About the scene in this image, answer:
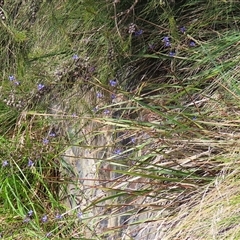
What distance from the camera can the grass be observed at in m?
1.46

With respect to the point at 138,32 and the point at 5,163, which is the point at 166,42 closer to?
the point at 138,32

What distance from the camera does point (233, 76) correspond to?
5.24 feet

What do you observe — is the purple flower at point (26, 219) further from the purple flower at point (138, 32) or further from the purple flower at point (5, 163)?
the purple flower at point (138, 32)

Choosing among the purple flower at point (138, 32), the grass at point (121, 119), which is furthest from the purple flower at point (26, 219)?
the purple flower at point (138, 32)

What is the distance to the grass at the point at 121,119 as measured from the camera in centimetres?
146

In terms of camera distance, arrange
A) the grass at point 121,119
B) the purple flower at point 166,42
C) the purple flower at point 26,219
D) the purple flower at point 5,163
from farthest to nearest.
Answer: the purple flower at point 5,163, the purple flower at point 26,219, the purple flower at point 166,42, the grass at point 121,119

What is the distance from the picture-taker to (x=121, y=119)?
169 cm

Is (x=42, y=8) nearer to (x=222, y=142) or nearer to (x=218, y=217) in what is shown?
(x=222, y=142)

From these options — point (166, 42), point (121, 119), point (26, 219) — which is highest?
point (166, 42)

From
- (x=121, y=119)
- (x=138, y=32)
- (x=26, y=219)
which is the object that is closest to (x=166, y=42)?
(x=138, y=32)

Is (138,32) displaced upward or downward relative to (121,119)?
upward

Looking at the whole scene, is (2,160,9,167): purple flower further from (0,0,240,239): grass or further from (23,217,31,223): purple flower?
(23,217,31,223): purple flower

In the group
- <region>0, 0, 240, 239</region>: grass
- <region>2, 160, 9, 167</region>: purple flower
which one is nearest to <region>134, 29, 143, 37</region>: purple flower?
<region>0, 0, 240, 239</region>: grass

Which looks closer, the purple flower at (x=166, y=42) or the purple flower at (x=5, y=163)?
the purple flower at (x=166, y=42)
